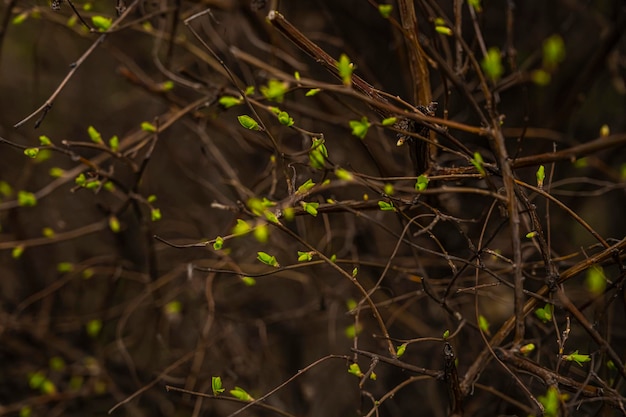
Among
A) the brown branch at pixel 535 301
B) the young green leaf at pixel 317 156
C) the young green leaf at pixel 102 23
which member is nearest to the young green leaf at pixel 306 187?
the young green leaf at pixel 317 156

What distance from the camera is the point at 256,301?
2.13 m

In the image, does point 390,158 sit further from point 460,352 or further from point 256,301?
point 256,301

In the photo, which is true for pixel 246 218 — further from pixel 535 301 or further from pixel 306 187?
pixel 535 301

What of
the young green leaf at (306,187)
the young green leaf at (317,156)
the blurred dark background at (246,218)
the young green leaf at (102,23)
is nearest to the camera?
the young green leaf at (317,156)

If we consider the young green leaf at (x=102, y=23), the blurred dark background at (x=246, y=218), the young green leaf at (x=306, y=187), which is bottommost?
the blurred dark background at (x=246, y=218)

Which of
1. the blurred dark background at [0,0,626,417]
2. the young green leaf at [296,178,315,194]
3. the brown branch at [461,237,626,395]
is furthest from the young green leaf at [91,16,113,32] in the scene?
the brown branch at [461,237,626,395]

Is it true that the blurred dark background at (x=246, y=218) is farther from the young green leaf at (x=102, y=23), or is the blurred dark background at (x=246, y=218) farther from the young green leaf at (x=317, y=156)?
the young green leaf at (x=317, y=156)

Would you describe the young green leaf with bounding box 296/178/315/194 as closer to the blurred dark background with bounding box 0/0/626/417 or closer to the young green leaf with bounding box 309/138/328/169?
the young green leaf with bounding box 309/138/328/169

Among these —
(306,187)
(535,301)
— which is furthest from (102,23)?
(535,301)

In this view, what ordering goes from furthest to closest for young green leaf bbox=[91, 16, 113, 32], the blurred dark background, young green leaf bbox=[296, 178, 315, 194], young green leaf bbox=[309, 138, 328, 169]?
the blurred dark background
young green leaf bbox=[91, 16, 113, 32]
young green leaf bbox=[296, 178, 315, 194]
young green leaf bbox=[309, 138, 328, 169]

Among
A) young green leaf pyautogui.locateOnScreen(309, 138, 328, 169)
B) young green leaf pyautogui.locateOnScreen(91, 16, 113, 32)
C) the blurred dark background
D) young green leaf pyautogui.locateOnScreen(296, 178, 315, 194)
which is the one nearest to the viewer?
young green leaf pyautogui.locateOnScreen(309, 138, 328, 169)

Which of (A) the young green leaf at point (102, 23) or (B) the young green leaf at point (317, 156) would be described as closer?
(B) the young green leaf at point (317, 156)

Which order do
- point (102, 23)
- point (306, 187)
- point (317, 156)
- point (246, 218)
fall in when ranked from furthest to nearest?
point (246, 218)
point (102, 23)
point (306, 187)
point (317, 156)

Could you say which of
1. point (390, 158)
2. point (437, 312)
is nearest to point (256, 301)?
point (437, 312)
